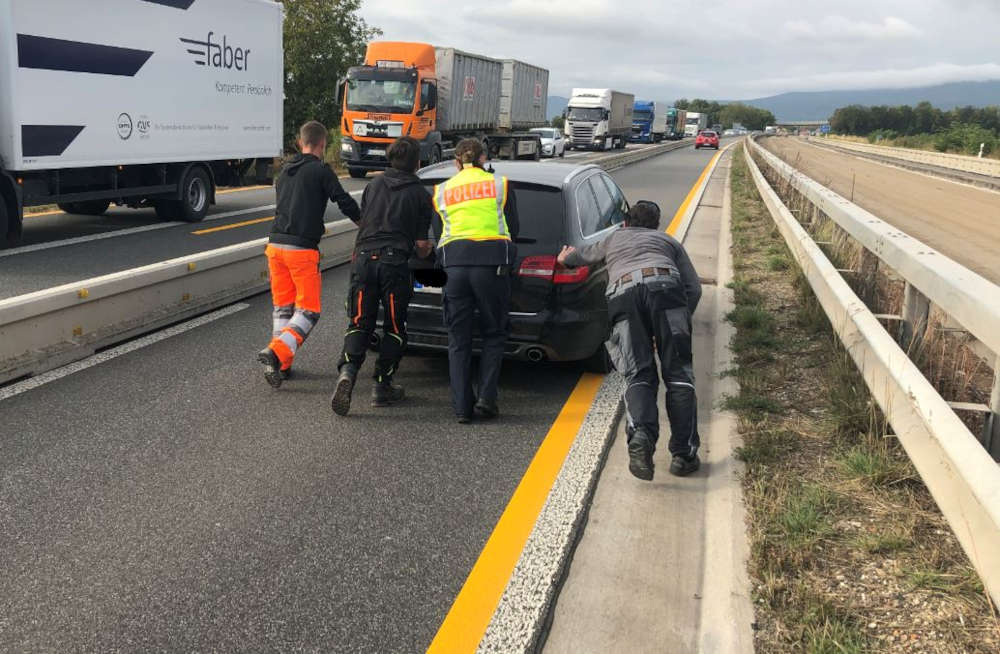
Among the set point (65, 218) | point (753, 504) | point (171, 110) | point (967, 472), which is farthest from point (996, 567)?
point (65, 218)

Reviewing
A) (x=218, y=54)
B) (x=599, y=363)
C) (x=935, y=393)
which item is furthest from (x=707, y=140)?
(x=935, y=393)

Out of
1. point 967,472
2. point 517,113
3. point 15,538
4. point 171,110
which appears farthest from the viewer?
point 517,113

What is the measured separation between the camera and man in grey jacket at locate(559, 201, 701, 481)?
4543 mm

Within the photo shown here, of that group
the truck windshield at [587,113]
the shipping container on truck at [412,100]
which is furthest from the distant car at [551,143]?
the shipping container on truck at [412,100]

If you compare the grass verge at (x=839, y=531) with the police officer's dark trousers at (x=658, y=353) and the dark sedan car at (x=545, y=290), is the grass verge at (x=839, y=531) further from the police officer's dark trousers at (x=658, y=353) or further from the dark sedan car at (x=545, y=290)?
the dark sedan car at (x=545, y=290)

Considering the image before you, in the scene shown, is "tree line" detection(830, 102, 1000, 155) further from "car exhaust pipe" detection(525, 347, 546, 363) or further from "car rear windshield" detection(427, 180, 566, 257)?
"car exhaust pipe" detection(525, 347, 546, 363)

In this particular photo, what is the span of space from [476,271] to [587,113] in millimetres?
48360

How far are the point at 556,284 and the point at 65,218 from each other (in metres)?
11.6

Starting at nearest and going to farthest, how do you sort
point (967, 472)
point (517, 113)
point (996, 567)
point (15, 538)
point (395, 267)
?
point (996, 567)
point (967, 472)
point (15, 538)
point (395, 267)
point (517, 113)

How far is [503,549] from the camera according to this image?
12.2ft

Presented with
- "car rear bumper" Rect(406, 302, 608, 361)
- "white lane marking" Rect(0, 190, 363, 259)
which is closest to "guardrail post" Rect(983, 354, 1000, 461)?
"car rear bumper" Rect(406, 302, 608, 361)

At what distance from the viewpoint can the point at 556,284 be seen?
5.69 metres

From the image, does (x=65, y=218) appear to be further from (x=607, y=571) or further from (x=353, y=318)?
(x=607, y=571)

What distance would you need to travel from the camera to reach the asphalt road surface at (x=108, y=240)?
9.84 metres
